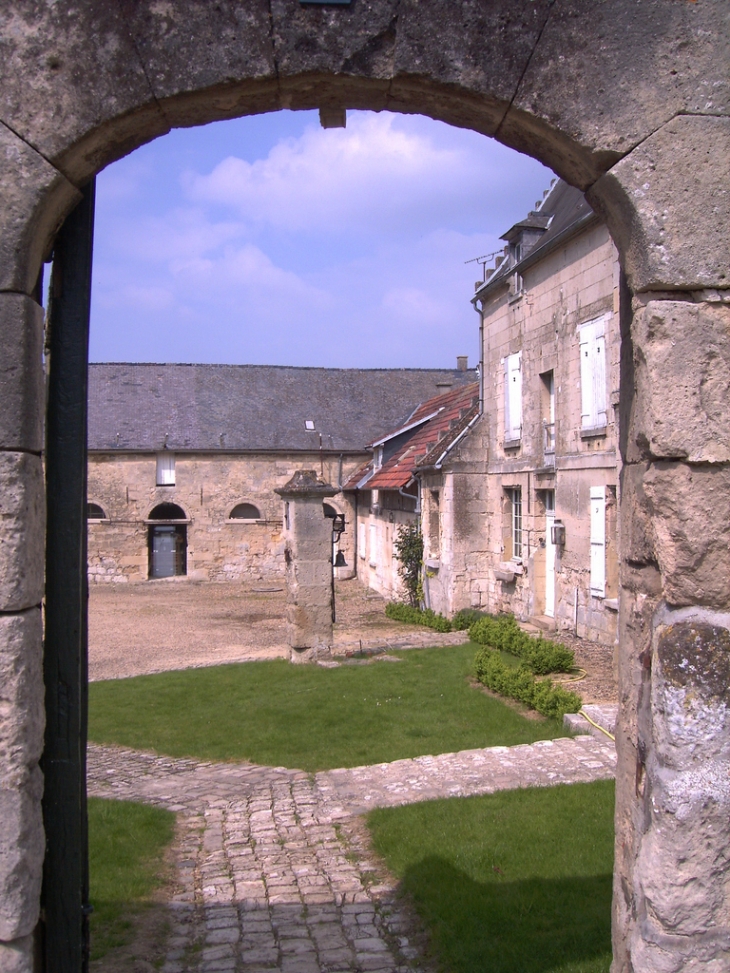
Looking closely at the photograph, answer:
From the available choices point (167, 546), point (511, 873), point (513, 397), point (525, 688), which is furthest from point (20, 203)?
point (167, 546)

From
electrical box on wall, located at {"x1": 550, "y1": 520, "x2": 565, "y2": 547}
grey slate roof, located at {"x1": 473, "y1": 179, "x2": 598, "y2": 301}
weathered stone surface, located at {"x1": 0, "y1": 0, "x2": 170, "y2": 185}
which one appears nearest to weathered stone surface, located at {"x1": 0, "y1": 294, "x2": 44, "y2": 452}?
weathered stone surface, located at {"x1": 0, "y1": 0, "x2": 170, "y2": 185}

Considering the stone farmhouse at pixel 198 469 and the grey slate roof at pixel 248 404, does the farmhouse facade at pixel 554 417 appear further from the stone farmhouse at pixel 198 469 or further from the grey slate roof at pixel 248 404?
the grey slate roof at pixel 248 404

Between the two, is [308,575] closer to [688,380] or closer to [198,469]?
[688,380]

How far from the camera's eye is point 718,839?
2.34 m

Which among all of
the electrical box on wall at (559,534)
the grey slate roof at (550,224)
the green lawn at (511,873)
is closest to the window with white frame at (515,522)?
the electrical box on wall at (559,534)

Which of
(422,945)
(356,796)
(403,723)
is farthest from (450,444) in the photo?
(422,945)

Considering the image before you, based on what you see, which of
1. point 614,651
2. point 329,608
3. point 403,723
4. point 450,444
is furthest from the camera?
point 450,444

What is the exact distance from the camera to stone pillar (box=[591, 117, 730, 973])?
234cm

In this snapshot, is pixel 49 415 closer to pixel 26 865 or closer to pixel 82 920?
pixel 26 865

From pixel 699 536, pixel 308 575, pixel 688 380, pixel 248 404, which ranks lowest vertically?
pixel 308 575

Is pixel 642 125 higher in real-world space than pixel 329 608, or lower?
higher

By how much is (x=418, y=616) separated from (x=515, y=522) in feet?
8.21

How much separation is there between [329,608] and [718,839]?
31.5 feet

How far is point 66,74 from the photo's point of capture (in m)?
2.44
